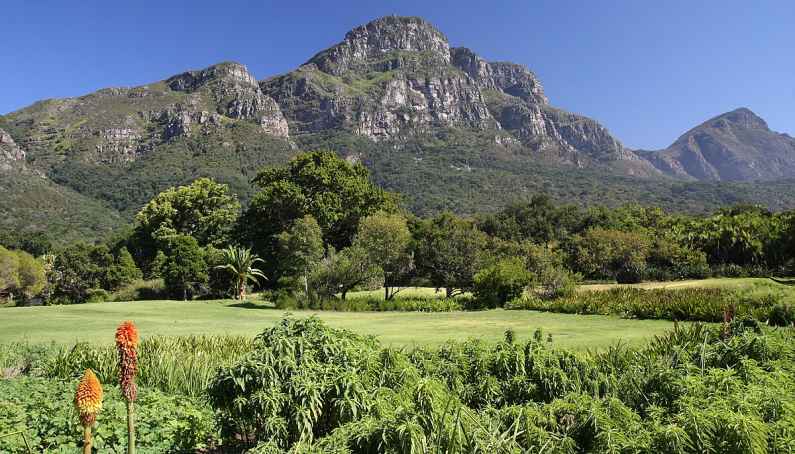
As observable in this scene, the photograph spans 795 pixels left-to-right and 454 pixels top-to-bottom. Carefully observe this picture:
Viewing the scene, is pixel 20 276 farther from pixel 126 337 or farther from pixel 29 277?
pixel 126 337

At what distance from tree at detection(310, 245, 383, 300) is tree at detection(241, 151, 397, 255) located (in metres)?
10.8

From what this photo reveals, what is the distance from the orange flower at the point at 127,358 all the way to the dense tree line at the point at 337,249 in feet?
90.7

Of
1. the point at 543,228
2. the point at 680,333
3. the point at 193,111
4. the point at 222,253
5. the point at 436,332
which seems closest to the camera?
the point at 680,333

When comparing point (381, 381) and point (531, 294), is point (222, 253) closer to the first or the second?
point (531, 294)

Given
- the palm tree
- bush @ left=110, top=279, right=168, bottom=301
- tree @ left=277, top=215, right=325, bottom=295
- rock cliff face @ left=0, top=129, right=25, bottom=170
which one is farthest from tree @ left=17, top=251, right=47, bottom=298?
rock cliff face @ left=0, top=129, right=25, bottom=170

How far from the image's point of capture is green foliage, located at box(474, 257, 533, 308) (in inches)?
1076

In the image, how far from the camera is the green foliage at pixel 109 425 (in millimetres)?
4812

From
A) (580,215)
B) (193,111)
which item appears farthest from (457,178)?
(193,111)

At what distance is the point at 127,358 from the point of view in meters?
2.23

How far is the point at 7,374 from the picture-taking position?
873cm

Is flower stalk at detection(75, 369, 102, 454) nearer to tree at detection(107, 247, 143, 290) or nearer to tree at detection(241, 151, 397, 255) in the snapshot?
tree at detection(241, 151, 397, 255)

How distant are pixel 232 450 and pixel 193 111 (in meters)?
163

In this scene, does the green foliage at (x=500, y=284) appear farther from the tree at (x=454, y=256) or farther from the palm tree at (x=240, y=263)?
the palm tree at (x=240, y=263)

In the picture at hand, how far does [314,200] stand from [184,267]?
11313 millimetres
